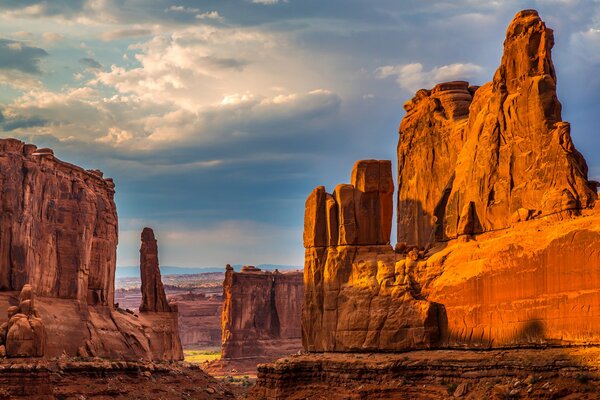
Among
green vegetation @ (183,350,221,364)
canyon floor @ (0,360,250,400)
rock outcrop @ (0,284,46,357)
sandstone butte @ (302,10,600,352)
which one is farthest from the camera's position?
green vegetation @ (183,350,221,364)

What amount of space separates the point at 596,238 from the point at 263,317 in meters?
94.0

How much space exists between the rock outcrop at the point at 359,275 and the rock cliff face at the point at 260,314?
70.2 m

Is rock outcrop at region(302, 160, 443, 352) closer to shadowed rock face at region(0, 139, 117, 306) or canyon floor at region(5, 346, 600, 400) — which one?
canyon floor at region(5, 346, 600, 400)

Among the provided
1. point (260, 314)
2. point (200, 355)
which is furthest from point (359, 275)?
point (200, 355)

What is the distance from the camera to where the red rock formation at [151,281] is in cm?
10244

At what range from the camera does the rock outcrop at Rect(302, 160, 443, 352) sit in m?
53.8

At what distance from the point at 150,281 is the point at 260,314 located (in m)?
32.8

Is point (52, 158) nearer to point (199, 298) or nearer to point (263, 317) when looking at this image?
point (263, 317)

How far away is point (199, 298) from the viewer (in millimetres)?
179250

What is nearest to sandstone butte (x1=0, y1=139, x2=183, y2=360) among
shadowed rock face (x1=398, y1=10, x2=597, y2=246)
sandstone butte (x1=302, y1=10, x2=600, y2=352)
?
sandstone butte (x1=302, y1=10, x2=600, y2=352)

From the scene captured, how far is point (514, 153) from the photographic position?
48.9 m

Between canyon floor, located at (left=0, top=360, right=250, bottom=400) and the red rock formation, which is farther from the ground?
the red rock formation

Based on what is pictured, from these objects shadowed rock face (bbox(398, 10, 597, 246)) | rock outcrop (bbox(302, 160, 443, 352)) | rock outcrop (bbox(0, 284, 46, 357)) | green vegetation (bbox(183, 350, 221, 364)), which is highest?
shadowed rock face (bbox(398, 10, 597, 246))

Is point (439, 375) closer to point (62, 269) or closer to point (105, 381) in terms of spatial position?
point (105, 381)
